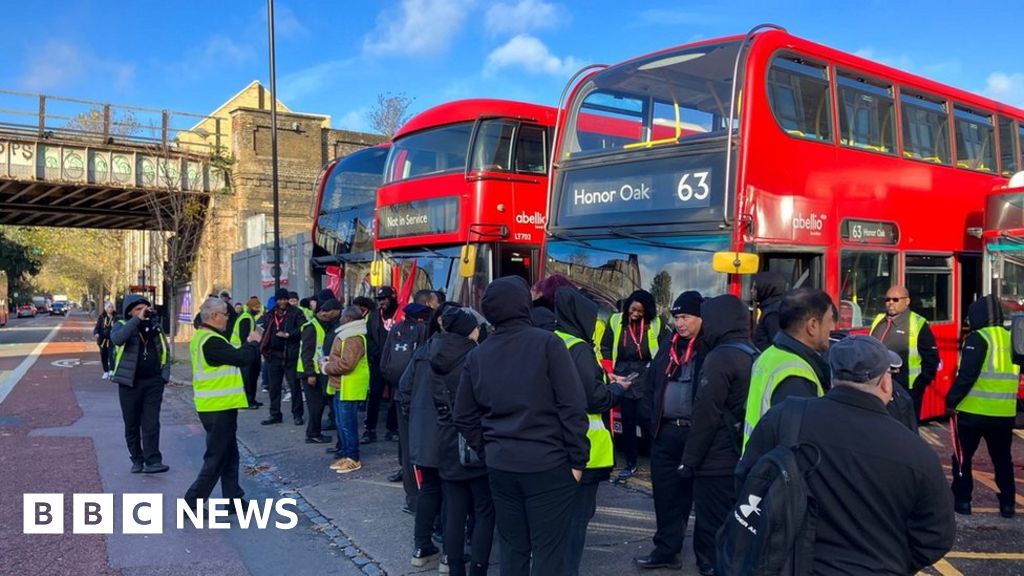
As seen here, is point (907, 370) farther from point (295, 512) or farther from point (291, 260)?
point (291, 260)

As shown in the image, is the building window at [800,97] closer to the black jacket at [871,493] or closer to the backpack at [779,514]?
the black jacket at [871,493]

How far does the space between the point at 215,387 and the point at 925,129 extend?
7.86m

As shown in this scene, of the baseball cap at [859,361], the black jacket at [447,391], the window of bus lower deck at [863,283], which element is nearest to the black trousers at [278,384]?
the black jacket at [447,391]

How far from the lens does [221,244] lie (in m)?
28.0

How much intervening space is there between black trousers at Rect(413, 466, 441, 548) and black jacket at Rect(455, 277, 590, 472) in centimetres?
140

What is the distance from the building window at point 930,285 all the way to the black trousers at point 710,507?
4.70 metres

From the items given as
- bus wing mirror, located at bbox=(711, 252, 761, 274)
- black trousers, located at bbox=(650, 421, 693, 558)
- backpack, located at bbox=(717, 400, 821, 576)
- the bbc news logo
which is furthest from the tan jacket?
backpack, located at bbox=(717, 400, 821, 576)

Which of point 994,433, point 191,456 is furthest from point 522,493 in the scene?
point 191,456

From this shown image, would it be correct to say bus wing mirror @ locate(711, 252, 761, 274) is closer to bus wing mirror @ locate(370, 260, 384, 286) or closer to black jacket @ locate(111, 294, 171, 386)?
bus wing mirror @ locate(370, 260, 384, 286)

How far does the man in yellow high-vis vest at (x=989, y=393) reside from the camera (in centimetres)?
597

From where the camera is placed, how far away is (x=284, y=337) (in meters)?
10.8

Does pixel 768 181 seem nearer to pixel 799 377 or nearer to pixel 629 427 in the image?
pixel 629 427

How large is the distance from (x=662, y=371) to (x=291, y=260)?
644 inches

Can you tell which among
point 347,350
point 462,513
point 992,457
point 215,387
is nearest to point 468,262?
point 347,350
